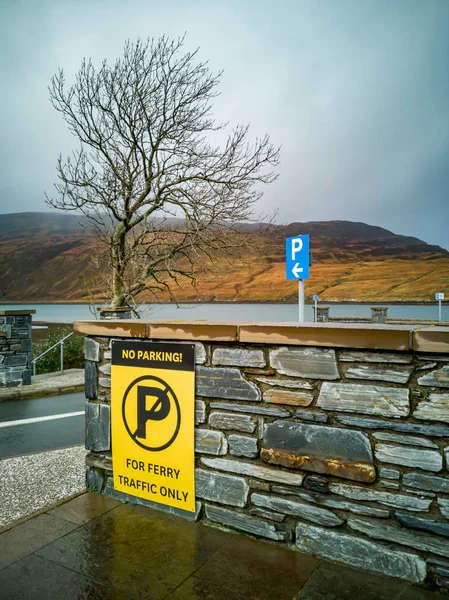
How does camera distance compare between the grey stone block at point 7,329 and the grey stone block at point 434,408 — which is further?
the grey stone block at point 7,329

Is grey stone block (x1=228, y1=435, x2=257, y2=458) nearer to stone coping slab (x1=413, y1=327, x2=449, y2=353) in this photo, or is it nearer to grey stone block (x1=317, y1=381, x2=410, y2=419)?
grey stone block (x1=317, y1=381, x2=410, y2=419)

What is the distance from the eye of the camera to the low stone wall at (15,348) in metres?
10.1

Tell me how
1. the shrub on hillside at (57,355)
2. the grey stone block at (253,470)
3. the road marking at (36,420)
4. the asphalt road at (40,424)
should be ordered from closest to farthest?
the grey stone block at (253,470) < the asphalt road at (40,424) < the road marking at (36,420) < the shrub on hillside at (57,355)

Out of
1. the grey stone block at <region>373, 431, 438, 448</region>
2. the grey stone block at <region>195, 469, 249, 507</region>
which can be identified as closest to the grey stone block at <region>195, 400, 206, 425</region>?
the grey stone block at <region>195, 469, 249, 507</region>

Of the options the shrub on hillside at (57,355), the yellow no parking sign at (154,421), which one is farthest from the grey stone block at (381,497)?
the shrub on hillside at (57,355)

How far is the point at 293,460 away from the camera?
103 inches

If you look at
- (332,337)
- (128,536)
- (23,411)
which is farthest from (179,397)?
(23,411)

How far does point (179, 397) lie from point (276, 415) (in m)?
0.75

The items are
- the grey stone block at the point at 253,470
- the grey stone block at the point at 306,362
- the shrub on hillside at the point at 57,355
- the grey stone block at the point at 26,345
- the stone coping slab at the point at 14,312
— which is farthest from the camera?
the shrub on hillside at the point at 57,355

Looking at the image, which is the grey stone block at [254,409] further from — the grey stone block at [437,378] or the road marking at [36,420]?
the road marking at [36,420]

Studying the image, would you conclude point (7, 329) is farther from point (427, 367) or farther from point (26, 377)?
point (427, 367)

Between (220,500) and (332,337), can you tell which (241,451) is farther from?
(332,337)

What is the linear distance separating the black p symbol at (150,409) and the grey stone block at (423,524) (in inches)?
65.0

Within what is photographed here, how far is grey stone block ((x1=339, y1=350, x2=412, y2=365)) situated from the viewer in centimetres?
229
